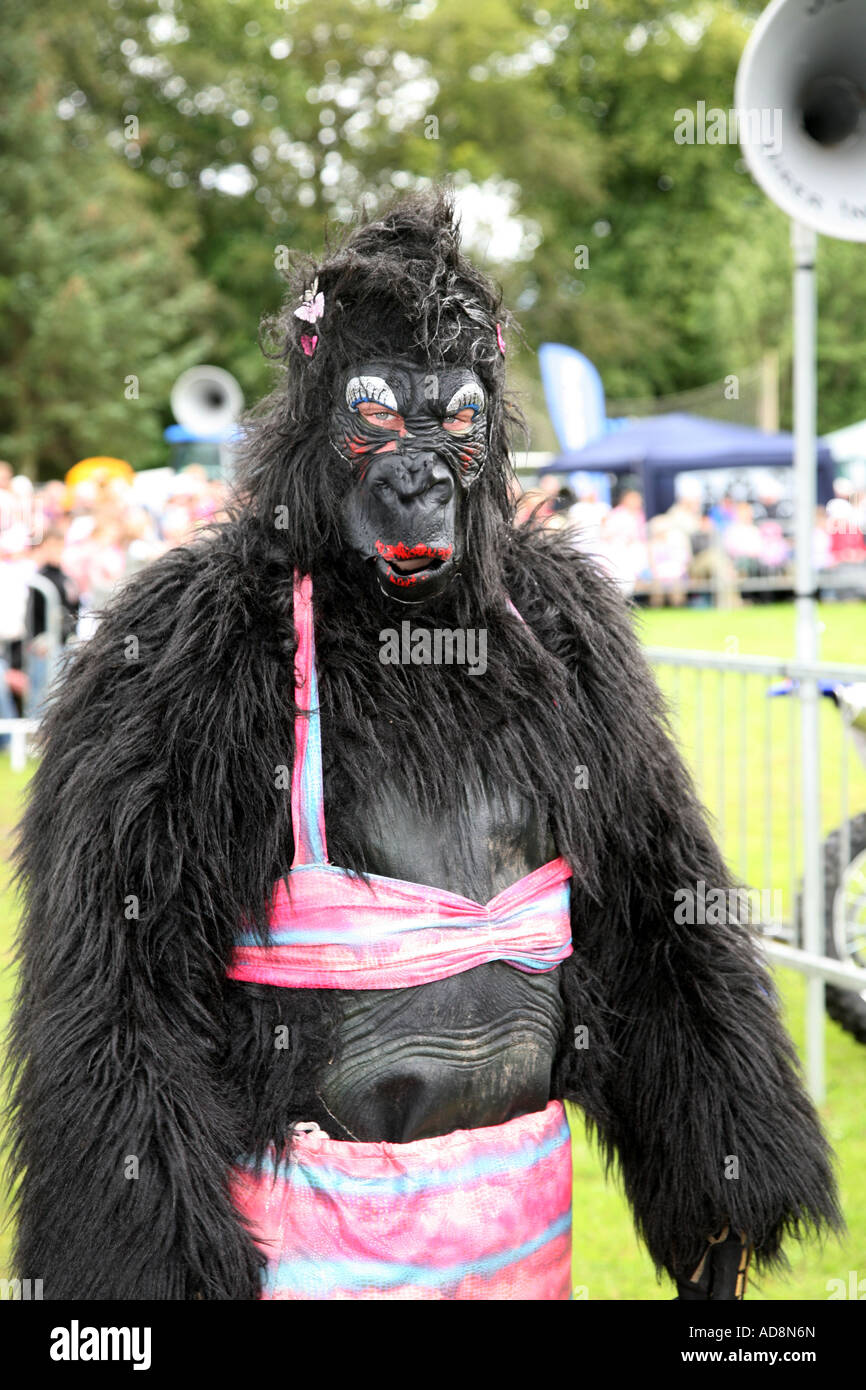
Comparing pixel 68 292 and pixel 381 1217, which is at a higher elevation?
pixel 68 292

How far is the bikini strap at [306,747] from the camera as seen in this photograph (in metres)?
1.95

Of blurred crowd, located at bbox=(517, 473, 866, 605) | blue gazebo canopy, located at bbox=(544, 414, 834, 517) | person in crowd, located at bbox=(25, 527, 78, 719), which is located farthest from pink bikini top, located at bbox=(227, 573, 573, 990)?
blue gazebo canopy, located at bbox=(544, 414, 834, 517)

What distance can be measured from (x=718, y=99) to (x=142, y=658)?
126 feet

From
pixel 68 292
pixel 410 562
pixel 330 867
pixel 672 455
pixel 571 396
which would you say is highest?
pixel 68 292

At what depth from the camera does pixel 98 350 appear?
26.2 m

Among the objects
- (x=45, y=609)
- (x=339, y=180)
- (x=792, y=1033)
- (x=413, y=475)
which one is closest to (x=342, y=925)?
(x=413, y=475)

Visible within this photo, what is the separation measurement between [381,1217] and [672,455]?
21484mm

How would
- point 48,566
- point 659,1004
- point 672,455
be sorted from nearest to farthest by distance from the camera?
point 659,1004
point 48,566
point 672,455

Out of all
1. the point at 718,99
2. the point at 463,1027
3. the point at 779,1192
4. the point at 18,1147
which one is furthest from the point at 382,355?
the point at 718,99

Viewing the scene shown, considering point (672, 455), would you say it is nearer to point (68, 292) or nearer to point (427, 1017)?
point (68, 292)

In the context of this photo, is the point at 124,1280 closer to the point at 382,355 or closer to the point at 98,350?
the point at 382,355

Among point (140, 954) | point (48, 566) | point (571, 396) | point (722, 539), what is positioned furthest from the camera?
point (571, 396)

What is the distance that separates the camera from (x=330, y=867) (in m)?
1.96

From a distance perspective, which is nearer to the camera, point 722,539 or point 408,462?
point 408,462
